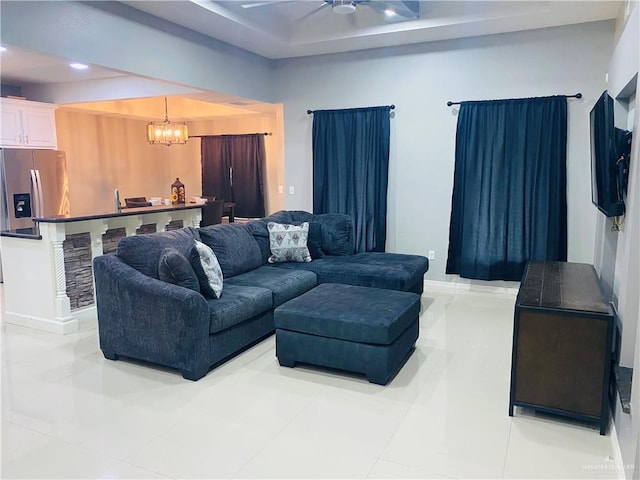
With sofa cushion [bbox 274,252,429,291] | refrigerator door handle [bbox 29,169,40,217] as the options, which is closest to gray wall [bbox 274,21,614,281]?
sofa cushion [bbox 274,252,429,291]

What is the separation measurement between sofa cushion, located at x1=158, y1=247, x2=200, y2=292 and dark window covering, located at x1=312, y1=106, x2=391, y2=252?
2.92 m

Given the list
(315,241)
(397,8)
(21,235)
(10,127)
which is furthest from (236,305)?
(10,127)

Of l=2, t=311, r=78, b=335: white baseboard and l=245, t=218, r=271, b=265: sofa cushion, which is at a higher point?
l=245, t=218, r=271, b=265: sofa cushion

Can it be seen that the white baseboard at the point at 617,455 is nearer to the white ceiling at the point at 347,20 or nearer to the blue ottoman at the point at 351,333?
the blue ottoman at the point at 351,333

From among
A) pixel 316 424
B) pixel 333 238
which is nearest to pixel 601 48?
pixel 333 238

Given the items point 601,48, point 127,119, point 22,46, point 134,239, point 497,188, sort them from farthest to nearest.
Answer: point 127,119
point 497,188
point 601,48
point 134,239
point 22,46

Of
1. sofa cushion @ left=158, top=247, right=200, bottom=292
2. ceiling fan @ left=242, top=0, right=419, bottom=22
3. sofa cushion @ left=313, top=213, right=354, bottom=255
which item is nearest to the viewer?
sofa cushion @ left=158, top=247, right=200, bottom=292

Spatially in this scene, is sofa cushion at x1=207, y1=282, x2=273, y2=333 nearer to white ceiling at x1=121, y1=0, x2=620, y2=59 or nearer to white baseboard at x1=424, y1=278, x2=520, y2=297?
white ceiling at x1=121, y1=0, x2=620, y2=59

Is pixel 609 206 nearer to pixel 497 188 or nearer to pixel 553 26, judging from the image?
pixel 497 188

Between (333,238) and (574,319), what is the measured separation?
2.99 metres

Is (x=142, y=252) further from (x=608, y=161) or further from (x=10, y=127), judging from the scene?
(x=10, y=127)

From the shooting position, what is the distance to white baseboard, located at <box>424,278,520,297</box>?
17.5ft

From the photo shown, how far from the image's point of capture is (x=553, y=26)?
189 inches

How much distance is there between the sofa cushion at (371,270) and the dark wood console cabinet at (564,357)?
1.70 meters
